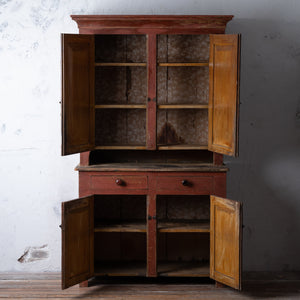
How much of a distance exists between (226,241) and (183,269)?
1.77 feet

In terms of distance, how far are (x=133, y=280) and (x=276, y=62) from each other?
7.31 ft

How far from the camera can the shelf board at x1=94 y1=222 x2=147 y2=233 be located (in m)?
3.24

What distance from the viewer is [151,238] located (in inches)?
126

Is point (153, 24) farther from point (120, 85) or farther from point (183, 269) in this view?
point (183, 269)

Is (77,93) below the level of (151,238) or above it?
above

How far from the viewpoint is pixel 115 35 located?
135 inches

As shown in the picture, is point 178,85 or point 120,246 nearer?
point 178,85

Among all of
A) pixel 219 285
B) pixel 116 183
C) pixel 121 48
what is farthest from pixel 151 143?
pixel 219 285

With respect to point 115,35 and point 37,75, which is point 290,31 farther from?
point 37,75

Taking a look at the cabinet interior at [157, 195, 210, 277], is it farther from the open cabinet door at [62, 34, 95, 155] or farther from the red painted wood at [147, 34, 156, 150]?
the open cabinet door at [62, 34, 95, 155]

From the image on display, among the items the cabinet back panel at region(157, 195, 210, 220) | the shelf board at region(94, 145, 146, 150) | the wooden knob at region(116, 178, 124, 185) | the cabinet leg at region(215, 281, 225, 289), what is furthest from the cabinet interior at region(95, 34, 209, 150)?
the cabinet leg at region(215, 281, 225, 289)

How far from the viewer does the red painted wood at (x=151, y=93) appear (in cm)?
312

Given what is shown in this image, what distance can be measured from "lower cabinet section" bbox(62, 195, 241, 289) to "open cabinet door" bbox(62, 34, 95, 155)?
465 millimetres

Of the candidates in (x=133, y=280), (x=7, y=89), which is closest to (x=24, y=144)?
(x=7, y=89)
